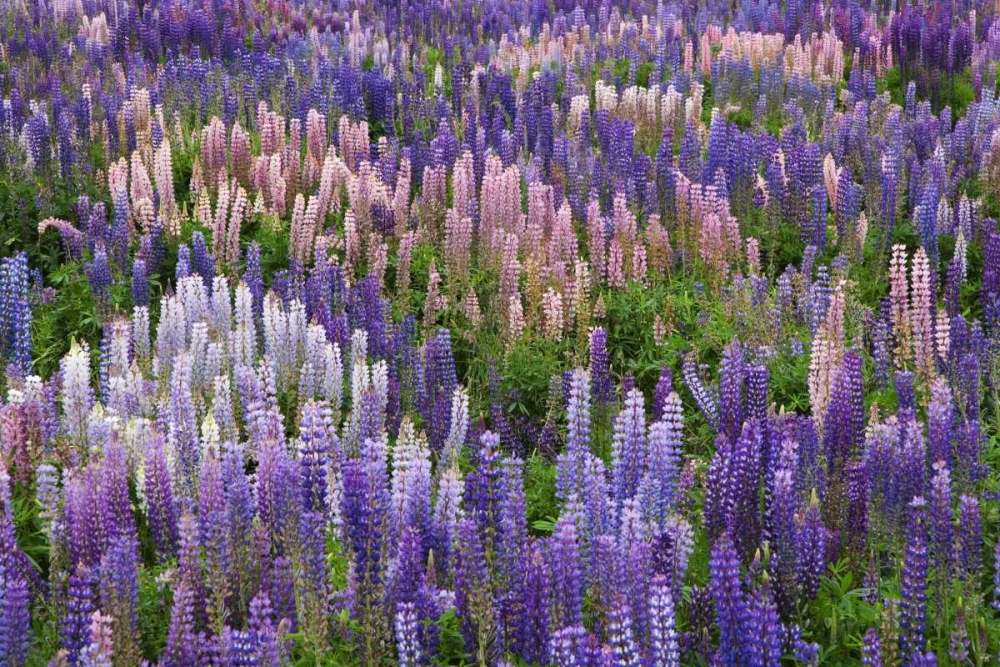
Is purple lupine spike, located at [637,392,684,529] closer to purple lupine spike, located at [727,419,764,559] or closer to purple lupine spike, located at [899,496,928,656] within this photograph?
purple lupine spike, located at [727,419,764,559]

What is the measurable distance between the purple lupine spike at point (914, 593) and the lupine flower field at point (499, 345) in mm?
25

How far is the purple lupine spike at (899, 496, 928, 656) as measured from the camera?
4969mm

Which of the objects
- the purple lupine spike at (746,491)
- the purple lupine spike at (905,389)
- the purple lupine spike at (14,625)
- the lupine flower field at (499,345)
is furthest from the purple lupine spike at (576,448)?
the purple lupine spike at (14,625)

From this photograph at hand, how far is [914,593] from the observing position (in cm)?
501

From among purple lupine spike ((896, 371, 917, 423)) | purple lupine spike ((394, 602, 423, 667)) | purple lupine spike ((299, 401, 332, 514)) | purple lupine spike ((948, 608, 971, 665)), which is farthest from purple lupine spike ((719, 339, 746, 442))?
purple lupine spike ((394, 602, 423, 667))

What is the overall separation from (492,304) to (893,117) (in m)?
5.34

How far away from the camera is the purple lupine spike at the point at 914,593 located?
16.3ft

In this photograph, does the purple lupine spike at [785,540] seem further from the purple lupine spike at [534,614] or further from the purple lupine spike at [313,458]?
the purple lupine spike at [313,458]

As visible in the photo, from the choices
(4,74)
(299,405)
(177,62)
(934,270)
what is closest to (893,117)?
(934,270)

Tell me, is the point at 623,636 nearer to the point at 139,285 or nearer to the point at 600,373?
the point at 600,373

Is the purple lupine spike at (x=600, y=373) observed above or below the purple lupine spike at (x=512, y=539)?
below

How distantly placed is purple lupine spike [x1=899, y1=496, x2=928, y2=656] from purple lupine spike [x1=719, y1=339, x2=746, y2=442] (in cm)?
155

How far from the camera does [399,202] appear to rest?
34.9 feet

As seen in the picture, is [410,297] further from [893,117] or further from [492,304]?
[893,117]
